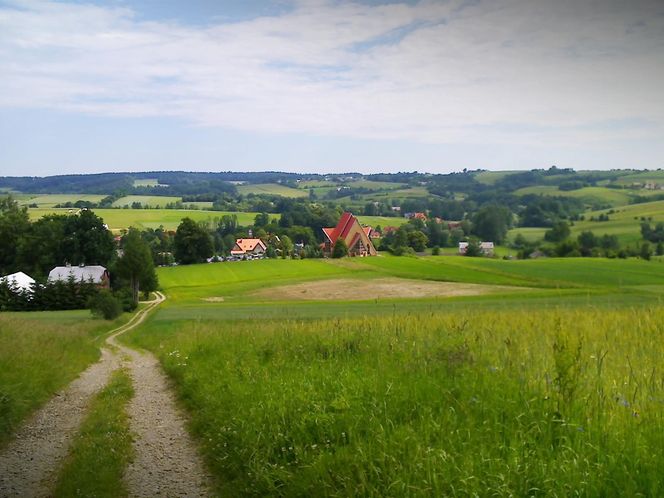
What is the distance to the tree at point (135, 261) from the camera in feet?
177

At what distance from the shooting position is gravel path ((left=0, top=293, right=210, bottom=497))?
6.38m

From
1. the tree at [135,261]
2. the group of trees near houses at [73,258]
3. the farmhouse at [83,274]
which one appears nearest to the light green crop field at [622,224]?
the tree at [135,261]

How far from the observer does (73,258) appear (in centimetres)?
5609

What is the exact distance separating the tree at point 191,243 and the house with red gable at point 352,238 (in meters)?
27.6

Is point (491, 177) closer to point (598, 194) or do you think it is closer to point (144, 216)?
point (598, 194)

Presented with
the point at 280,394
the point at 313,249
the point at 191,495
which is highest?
the point at 280,394

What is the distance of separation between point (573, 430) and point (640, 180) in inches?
4198

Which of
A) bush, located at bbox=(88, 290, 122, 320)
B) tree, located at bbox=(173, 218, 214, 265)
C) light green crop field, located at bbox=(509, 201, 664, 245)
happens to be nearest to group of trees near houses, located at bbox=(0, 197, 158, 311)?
A: bush, located at bbox=(88, 290, 122, 320)

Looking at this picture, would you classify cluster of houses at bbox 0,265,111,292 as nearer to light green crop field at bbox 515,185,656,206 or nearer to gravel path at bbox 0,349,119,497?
gravel path at bbox 0,349,119,497

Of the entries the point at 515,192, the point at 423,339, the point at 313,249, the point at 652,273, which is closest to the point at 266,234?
the point at 313,249

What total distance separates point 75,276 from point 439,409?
5537 centimetres

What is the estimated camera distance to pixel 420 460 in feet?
16.5

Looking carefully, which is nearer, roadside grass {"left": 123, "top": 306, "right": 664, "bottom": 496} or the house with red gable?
roadside grass {"left": 123, "top": 306, "right": 664, "bottom": 496}

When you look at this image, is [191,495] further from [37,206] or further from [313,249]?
[313,249]
